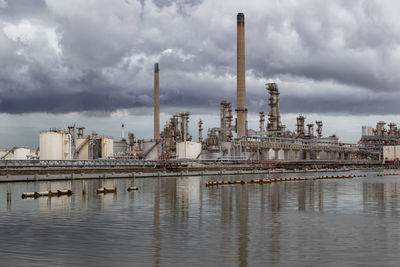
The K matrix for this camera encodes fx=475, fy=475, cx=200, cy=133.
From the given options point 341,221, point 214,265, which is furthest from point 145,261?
point 341,221

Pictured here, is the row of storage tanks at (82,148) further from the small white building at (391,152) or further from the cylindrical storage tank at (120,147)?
the small white building at (391,152)

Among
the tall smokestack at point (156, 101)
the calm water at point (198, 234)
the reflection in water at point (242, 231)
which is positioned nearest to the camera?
the calm water at point (198, 234)

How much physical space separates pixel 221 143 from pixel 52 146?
2182 inches

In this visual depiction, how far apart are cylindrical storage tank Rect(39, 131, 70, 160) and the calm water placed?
75.9 m

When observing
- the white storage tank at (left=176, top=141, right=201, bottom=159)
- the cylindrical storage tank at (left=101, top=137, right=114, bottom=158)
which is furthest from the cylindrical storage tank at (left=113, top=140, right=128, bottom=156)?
the white storage tank at (left=176, top=141, right=201, bottom=159)

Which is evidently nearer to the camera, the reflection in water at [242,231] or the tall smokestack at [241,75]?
the reflection in water at [242,231]

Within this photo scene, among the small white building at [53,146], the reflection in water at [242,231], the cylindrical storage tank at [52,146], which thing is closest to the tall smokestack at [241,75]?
the small white building at [53,146]

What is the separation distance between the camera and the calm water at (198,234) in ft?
59.9

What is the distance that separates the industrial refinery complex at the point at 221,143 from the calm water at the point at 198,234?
8478 cm

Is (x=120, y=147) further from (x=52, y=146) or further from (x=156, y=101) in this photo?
(x=52, y=146)

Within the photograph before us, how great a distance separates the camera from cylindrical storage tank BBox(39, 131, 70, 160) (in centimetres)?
11456

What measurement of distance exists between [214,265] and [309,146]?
163 meters

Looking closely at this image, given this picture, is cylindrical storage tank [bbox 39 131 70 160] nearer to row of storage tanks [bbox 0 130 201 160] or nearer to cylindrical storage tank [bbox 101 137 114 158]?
row of storage tanks [bbox 0 130 201 160]

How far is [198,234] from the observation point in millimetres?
24266
